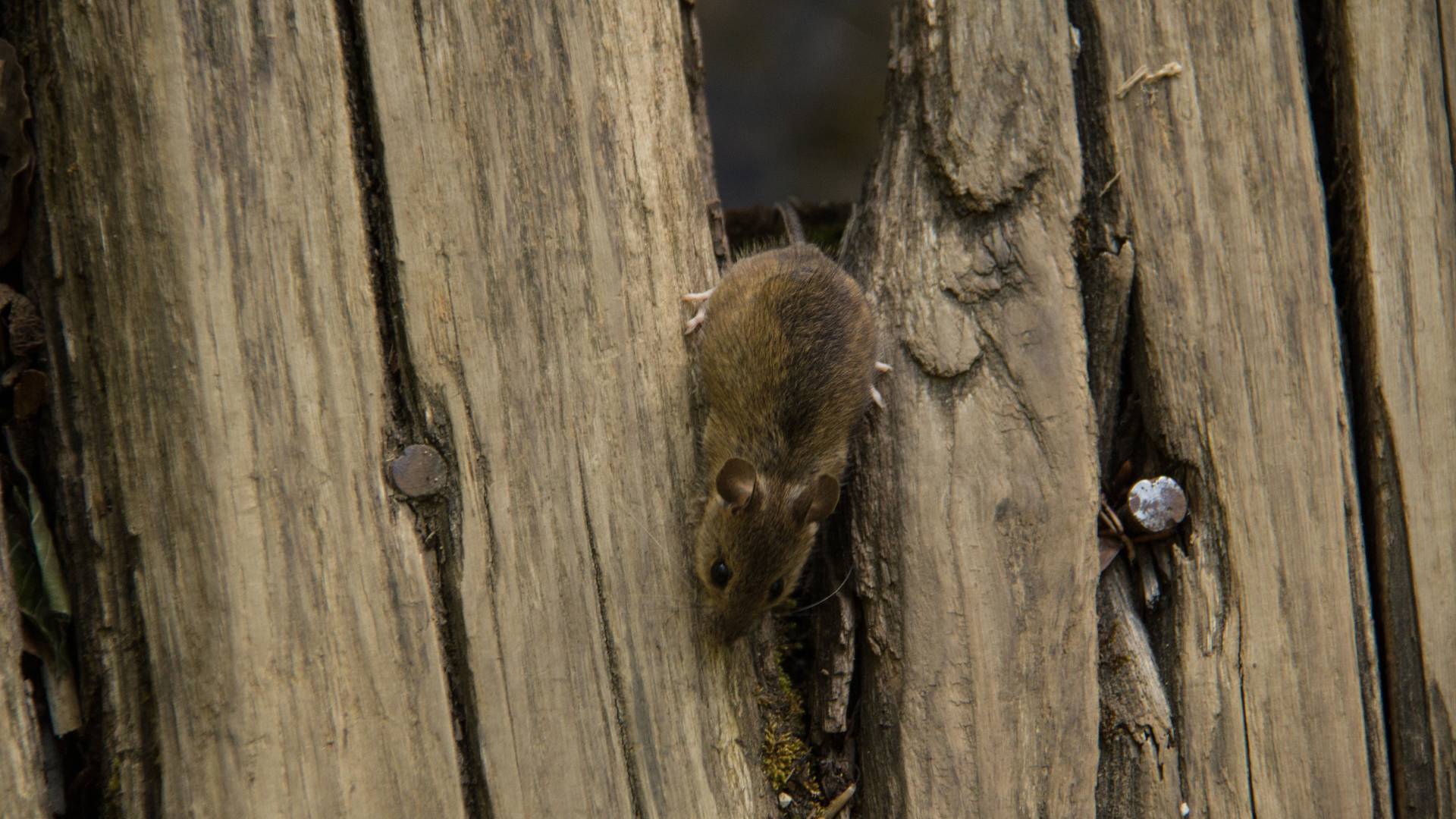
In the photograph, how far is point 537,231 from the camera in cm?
280

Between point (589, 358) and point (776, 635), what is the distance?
1088 mm

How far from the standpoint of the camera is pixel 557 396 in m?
2.79

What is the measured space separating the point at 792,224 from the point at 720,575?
1.69 metres

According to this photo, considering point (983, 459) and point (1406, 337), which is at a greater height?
point (1406, 337)

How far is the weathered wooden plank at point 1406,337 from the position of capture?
3.15 metres

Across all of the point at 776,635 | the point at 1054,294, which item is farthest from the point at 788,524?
the point at 1054,294

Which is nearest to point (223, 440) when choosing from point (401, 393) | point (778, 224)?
point (401, 393)

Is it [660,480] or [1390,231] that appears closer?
[660,480]

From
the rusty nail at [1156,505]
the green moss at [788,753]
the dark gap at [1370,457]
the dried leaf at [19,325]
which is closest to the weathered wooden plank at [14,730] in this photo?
the dried leaf at [19,325]

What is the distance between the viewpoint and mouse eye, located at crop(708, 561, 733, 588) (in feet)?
9.80

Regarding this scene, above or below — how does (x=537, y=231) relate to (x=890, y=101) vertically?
below

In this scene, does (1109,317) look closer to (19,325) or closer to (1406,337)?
(1406,337)

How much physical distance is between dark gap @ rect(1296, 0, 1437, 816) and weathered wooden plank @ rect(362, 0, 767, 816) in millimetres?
1996

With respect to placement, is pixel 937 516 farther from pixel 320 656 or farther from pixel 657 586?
pixel 320 656
